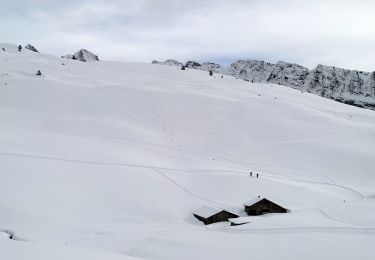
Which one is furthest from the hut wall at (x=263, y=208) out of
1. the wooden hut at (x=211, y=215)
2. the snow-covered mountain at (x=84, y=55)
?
the snow-covered mountain at (x=84, y=55)

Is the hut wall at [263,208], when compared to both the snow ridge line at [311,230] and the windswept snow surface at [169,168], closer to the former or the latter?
the windswept snow surface at [169,168]

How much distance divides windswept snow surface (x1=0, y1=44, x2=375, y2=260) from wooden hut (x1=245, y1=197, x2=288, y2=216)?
1.22 m

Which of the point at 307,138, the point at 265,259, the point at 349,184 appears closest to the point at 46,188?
the point at 265,259

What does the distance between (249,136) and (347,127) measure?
1809 cm

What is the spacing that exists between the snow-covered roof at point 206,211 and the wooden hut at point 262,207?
311cm

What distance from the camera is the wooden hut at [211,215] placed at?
3351 cm

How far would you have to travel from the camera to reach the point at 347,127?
66062 mm

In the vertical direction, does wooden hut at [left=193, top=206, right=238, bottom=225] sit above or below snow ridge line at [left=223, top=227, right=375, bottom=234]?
below

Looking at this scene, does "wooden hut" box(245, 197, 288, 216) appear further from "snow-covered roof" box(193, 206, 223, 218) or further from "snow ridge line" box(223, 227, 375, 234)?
"snow ridge line" box(223, 227, 375, 234)

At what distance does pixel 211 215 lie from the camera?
111ft

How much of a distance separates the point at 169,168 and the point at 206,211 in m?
9.93

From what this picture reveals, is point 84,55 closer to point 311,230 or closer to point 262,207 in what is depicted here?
point 262,207

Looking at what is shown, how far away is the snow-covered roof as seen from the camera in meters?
34.0

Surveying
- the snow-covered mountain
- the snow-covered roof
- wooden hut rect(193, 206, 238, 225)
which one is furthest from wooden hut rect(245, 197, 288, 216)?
the snow-covered mountain
